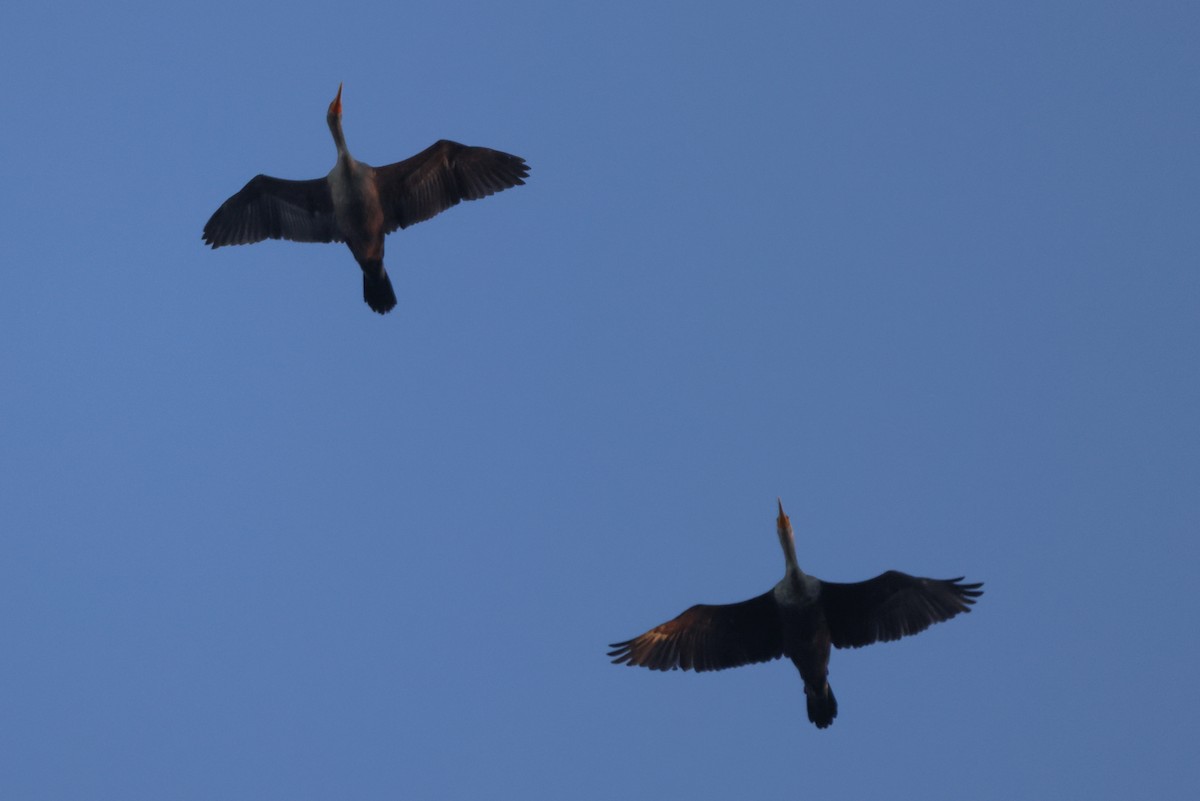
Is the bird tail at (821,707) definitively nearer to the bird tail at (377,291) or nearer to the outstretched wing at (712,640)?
the outstretched wing at (712,640)

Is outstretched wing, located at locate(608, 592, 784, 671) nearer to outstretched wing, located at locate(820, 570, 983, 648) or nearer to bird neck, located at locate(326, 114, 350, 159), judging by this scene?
outstretched wing, located at locate(820, 570, 983, 648)

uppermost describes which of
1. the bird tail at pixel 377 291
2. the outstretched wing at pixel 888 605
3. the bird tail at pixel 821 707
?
the bird tail at pixel 377 291

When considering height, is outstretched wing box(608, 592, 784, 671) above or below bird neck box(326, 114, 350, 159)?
below

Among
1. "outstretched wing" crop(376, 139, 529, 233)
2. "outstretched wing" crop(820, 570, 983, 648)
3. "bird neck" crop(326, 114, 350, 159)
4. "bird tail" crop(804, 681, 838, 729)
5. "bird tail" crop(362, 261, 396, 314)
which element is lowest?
"bird tail" crop(804, 681, 838, 729)

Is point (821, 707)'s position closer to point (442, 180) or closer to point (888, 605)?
point (888, 605)

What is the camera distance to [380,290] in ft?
58.8

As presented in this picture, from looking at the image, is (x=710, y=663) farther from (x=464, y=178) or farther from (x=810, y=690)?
(x=464, y=178)

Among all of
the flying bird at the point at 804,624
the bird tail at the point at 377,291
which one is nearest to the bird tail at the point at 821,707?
the flying bird at the point at 804,624

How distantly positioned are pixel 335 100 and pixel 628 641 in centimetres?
698

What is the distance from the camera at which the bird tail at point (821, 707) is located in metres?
15.9

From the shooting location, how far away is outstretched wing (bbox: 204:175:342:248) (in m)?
18.2

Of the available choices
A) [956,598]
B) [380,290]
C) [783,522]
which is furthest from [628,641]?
[380,290]

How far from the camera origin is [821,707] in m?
15.9

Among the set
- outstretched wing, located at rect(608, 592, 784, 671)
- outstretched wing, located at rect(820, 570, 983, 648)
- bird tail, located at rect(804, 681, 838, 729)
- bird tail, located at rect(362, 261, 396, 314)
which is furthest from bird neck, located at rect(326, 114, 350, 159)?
bird tail, located at rect(804, 681, 838, 729)
